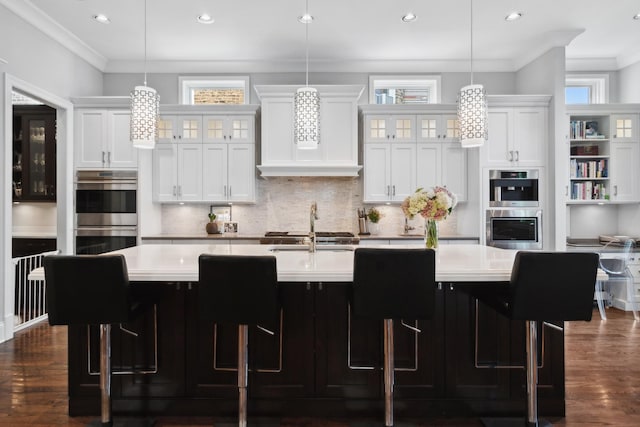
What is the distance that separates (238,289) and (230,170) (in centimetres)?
329

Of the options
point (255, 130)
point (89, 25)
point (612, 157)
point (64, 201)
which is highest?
point (89, 25)

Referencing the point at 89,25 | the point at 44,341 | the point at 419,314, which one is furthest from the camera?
the point at 89,25

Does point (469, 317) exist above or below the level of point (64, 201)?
below

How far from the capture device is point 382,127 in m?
5.00

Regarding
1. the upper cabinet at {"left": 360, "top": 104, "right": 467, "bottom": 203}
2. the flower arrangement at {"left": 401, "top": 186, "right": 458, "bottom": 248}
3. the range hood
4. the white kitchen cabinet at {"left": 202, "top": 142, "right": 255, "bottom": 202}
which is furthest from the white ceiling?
the flower arrangement at {"left": 401, "top": 186, "right": 458, "bottom": 248}

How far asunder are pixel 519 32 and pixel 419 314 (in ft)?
13.0

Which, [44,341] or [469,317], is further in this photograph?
[44,341]

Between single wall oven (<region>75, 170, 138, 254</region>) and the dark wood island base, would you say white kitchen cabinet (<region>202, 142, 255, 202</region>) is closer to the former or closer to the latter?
single wall oven (<region>75, 170, 138, 254</region>)

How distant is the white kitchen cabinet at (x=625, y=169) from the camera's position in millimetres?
4961

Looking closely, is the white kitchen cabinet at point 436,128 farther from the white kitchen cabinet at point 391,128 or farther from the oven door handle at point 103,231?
the oven door handle at point 103,231

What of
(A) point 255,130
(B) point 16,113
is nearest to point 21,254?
(B) point 16,113

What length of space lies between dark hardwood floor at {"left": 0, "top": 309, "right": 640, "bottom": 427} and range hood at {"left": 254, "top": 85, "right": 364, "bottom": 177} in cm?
284

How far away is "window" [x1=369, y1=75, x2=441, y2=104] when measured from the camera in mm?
5363

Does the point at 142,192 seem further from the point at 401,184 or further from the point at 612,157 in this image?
the point at 612,157
